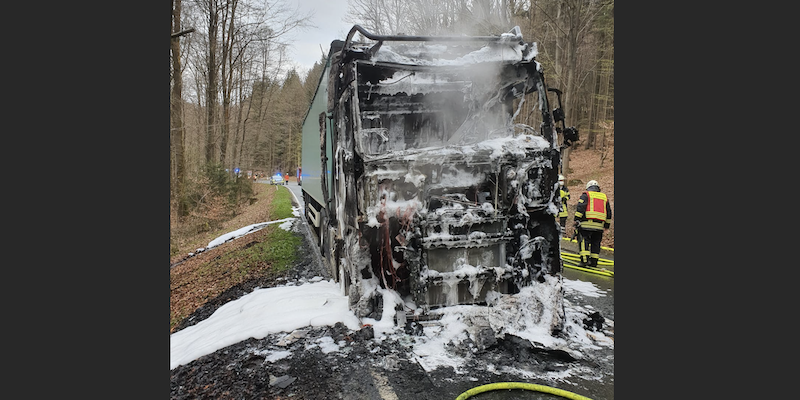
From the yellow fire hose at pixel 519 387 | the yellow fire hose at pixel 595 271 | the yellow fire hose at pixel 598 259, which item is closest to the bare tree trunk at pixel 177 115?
the yellow fire hose at pixel 598 259

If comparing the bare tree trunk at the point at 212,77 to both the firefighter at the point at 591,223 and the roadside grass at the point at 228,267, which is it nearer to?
the roadside grass at the point at 228,267

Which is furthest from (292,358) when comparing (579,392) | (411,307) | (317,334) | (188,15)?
(188,15)

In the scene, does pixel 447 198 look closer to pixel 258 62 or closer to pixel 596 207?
pixel 596 207

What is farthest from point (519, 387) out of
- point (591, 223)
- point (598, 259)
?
point (598, 259)

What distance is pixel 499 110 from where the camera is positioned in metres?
5.30

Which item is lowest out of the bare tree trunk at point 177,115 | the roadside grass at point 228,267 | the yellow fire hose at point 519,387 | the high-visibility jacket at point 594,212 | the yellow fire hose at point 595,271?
the roadside grass at point 228,267

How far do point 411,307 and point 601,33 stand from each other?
16.8 m

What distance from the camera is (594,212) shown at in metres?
7.20

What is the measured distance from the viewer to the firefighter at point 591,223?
7184mm

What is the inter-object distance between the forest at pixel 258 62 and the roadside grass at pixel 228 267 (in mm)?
3904

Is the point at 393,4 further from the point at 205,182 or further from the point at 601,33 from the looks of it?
the point at 205,182

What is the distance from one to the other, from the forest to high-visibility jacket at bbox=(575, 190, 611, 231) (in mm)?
1530

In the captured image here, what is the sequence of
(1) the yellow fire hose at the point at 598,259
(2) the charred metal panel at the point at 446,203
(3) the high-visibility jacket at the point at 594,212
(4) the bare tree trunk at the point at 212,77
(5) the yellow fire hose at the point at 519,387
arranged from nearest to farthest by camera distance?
(5) the yellow fire hose at the point at 519,387 → (2) the charred metal panel at the point at 446,203 → (3) the high-visibility jacket at the point at 594,212 → (1) the yellow fire hose at the point at 598,259 → (4) the bare tree trunk at the point at 212,77

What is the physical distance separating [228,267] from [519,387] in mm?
7795
